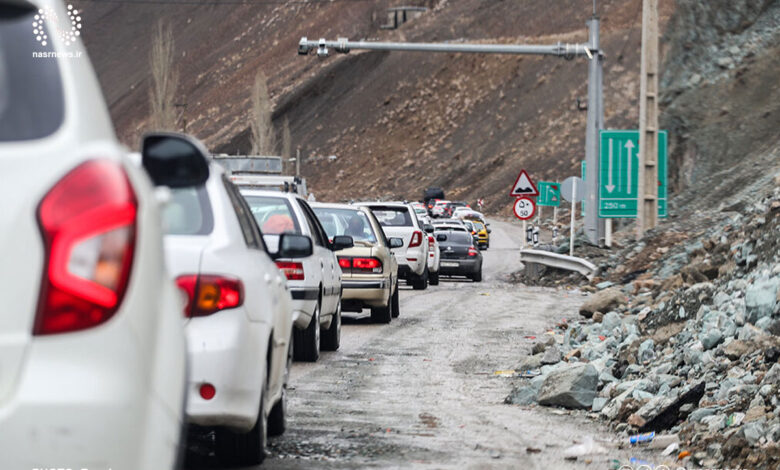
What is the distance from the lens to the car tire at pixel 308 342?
1355 centimetres

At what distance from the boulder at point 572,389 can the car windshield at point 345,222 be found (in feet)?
27.0

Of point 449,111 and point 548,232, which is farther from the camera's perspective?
point 449,111

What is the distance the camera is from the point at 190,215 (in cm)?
688

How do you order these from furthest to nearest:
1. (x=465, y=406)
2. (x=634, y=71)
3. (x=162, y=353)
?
(x=634, y=71), (x=465, y=406), (x=162, y=353)

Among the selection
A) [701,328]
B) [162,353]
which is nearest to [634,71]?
[701,328]

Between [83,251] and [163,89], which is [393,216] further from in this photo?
[163,89]

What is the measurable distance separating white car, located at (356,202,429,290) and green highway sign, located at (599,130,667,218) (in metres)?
5.65

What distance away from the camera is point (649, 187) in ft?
107

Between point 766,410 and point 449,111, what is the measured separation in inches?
4791

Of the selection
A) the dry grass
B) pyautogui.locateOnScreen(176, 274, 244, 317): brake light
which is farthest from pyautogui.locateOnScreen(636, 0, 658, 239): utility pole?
the dry grass

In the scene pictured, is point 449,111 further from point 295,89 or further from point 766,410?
point 766,410

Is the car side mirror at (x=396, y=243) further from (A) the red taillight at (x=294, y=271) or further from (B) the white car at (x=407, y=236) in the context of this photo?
(B) the white car at (x=407, y=236)

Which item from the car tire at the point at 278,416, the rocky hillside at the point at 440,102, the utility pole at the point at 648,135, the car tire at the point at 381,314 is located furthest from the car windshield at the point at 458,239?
the rocky hillside at the point at 440,102

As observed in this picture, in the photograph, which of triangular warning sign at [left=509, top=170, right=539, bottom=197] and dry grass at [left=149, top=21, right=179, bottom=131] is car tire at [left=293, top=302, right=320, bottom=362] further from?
dry grass at [left=149, top=21, right=179, bottom=131]
